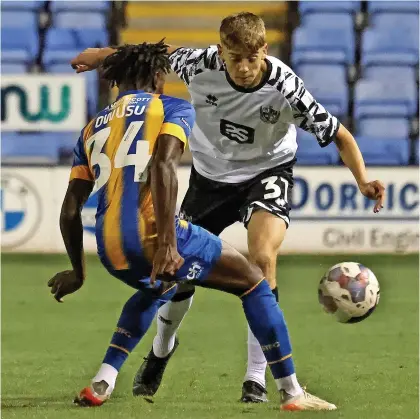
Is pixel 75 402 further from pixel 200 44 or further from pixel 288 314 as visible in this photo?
pixel 200 44

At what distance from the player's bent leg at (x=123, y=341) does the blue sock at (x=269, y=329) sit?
1.43 ft

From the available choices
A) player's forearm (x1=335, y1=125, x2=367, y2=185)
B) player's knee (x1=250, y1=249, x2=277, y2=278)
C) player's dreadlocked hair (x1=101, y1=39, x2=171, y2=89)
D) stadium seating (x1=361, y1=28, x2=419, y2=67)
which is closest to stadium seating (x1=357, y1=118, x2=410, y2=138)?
stadium seating (x1=361, y1=28, x2=419, y2=67)

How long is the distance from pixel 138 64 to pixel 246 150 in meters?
1.25

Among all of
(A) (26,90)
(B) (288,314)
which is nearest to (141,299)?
(B) (288,314)

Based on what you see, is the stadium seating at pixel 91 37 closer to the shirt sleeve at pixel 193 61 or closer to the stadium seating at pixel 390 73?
the stadium seating at pixel 390 73

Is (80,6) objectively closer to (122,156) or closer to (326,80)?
(326,80)

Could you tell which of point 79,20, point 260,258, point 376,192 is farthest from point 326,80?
point 260,258

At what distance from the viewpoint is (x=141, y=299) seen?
554cm

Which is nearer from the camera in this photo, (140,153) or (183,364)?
(140,153)

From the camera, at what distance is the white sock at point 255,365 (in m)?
5.77

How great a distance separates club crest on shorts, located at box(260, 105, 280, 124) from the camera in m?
6.09

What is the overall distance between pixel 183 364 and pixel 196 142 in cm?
137

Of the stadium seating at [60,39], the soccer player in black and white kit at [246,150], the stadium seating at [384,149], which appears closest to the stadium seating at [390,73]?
the stadium seating at [384,149]

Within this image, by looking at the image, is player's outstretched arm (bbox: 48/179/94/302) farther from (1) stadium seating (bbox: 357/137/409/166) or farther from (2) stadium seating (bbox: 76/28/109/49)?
(2) stadium seating (bbox: 76/28/109/49)
